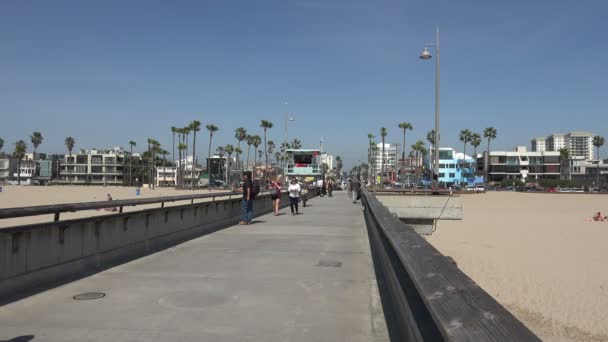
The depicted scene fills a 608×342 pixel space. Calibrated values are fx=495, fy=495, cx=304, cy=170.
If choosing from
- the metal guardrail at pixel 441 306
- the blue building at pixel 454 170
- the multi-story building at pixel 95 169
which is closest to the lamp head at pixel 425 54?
the metal guardrail at pixel 441 306

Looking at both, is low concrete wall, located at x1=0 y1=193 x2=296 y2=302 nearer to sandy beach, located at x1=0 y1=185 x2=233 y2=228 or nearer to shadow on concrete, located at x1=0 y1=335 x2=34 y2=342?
shadow on concrete, located at x1=0 y1=335 x2=34 y2=342

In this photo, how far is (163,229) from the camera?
1170 centimetres

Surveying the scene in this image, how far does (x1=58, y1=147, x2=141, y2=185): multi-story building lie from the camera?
181500 millimetres

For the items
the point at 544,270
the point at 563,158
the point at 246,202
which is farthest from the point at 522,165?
the point at 246,202

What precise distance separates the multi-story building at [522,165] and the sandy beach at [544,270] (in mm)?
139720

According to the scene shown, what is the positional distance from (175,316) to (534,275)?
47.1 ft

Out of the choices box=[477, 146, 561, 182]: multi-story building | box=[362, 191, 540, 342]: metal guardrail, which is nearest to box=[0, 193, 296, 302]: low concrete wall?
box=[362, 191, 540, 342]: metal guardrail

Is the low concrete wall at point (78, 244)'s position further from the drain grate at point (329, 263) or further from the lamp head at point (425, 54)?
the lamp head at point (425, 54)

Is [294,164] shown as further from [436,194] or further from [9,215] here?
[9,215]

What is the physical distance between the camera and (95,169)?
182m

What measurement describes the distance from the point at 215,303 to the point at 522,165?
174m

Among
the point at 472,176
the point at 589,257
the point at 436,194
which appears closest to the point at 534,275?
the point at 589,257

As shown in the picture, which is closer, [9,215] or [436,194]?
[9,215]

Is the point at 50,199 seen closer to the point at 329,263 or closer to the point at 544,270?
the point at 544,270
